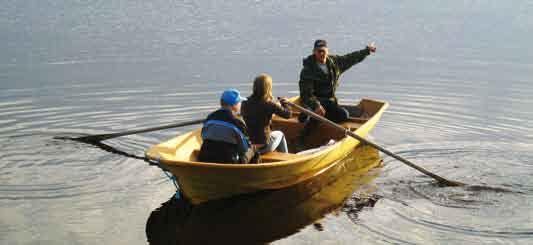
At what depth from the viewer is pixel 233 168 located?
8078 mm

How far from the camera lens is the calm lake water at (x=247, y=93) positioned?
838 cm

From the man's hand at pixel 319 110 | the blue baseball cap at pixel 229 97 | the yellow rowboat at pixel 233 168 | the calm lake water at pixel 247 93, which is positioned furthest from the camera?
the man's hand at pixel 319 110

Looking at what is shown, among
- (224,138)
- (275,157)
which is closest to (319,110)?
(275,157)

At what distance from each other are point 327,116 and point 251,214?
3403 millimetres

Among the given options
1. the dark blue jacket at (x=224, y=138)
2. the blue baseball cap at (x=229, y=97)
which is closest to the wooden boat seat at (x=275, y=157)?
the dark blue jacket at (x=224, y=138)

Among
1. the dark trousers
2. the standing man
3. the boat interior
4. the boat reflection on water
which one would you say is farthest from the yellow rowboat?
the standing man

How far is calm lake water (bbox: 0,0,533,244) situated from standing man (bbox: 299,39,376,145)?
124cm

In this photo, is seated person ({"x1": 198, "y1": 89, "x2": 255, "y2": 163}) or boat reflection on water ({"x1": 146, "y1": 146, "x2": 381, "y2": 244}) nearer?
boat reflection on water ({"x1": 146, "y1": 146, "x2": 381, "y2": 244})

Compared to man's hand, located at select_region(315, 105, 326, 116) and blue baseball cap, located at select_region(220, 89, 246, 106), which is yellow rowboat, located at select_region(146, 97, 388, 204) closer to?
man's hand, located at select_region(315, 105, 326, 116)

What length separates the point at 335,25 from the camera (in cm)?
2402

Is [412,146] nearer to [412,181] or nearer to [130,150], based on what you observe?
[412,181]

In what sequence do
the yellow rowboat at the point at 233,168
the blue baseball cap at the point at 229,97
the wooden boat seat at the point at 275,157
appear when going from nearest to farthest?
1. the yellow rowboat at the point at 233,168
2. the blue baseball cap at the point at 229,97
3. the wooden boat seat at the point at 275,157

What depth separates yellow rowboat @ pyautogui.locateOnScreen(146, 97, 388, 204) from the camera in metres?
8.01

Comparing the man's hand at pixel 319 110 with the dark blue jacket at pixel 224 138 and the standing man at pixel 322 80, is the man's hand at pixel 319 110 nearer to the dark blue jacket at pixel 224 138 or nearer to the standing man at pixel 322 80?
the standing man at pixel 322 80
